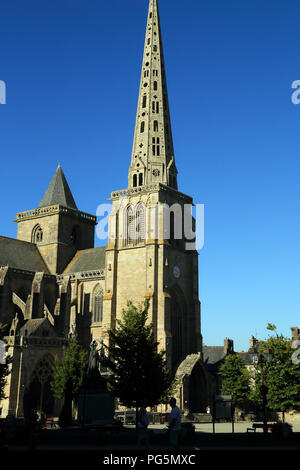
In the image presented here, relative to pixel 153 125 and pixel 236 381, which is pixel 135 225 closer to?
pixel 153 125

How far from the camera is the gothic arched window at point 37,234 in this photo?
69.4m

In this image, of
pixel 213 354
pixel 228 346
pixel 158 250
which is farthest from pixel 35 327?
pixel 213 354

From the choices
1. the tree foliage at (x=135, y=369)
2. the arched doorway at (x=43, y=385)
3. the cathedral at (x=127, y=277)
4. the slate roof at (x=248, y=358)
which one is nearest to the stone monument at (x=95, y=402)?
the tree foliage at (x=135, y=369)

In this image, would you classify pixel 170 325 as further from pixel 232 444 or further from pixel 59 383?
pixel 232 444

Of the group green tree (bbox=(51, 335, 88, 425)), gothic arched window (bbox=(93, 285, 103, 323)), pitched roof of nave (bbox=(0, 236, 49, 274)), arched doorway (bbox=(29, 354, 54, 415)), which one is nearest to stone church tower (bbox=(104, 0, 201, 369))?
gothic arched window (bbox=(93, 285, 103, 323))

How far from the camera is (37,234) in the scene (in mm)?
69875

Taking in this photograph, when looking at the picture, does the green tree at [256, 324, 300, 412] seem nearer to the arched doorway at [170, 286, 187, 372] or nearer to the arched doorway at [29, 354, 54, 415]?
the arched doorway at [170, 286, 187, 372]

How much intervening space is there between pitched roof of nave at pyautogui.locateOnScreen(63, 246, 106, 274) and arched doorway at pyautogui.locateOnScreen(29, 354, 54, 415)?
14.7m

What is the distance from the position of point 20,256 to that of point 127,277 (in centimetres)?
1534

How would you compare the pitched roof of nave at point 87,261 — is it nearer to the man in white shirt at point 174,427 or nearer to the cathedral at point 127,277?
the cathedral at point 127,277

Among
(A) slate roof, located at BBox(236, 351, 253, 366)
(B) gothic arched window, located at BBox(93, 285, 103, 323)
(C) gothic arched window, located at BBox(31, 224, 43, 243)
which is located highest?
(C) gothic arched window, located at BBox(31, 224, 43, 243)

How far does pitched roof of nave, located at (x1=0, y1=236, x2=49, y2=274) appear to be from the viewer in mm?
62125

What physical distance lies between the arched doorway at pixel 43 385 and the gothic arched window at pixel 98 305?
994 centimetres

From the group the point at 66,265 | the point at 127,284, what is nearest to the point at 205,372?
the point at 127,284
